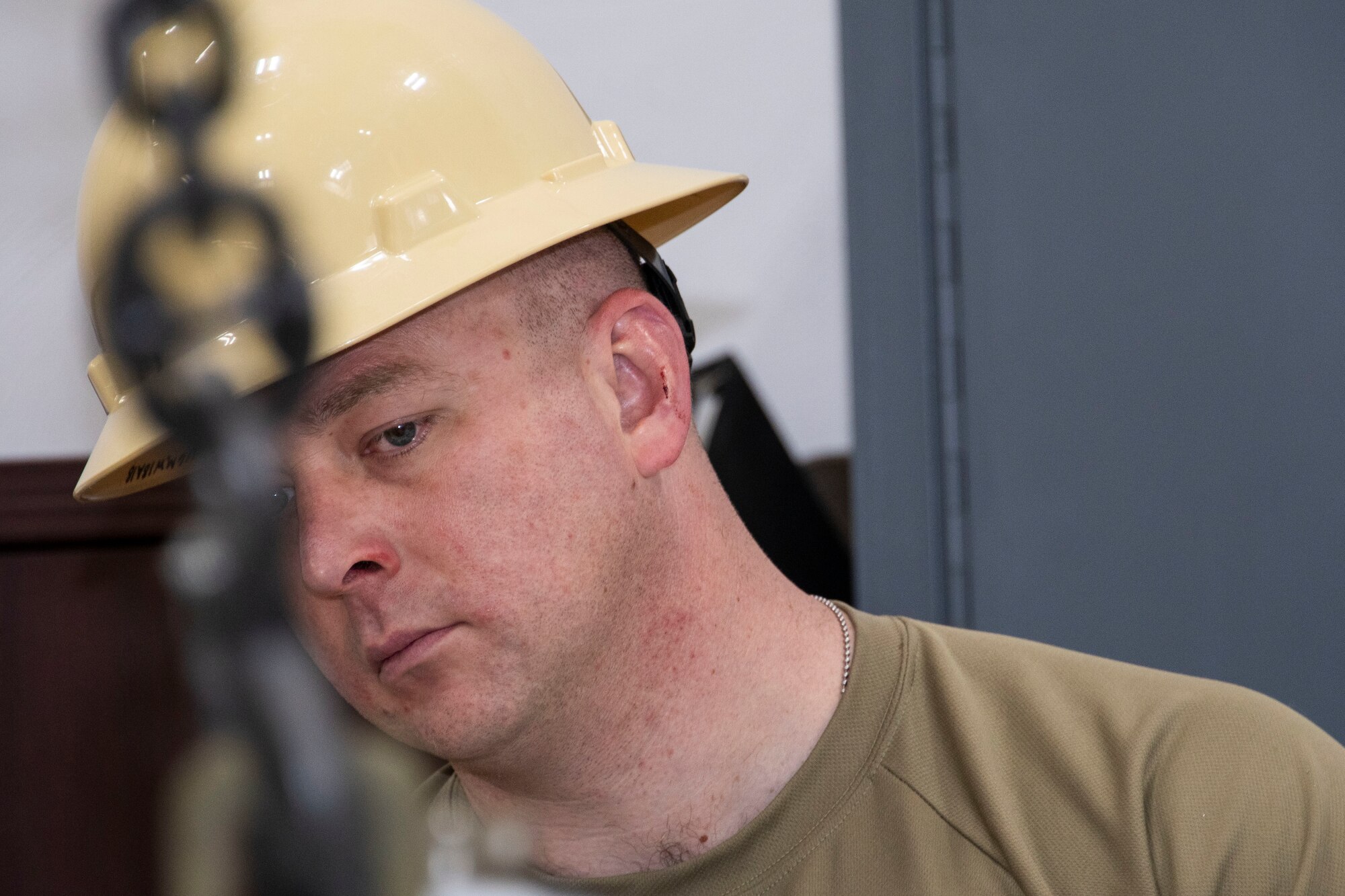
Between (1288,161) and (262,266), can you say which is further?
(1288,161)

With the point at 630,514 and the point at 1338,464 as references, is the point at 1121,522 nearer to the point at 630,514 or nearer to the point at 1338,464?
the point at 1338,464

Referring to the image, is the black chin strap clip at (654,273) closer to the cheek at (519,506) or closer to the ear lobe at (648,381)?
the ear lobe at (648,381)

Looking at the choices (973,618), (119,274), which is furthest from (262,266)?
(973,618)

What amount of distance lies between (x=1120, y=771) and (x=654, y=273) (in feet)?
1.40

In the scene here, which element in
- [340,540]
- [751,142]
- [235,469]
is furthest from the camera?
[751,142]

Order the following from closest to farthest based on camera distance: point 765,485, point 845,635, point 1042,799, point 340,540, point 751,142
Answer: point 340,540, point 1042,799, point 845,635, point 765,485, point 751,142

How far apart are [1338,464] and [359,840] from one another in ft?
3.55

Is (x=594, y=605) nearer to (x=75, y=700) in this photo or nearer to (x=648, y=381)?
(x=648, y=381)

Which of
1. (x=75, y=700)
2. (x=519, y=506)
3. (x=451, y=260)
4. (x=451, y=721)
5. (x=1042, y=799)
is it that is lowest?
(x=75, y=700)

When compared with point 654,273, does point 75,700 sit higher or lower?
lower

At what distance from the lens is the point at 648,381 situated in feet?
2.48

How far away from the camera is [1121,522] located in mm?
1097

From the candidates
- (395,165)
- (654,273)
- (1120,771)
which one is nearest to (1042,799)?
(1120,771)

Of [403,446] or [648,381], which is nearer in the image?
[403,446]
